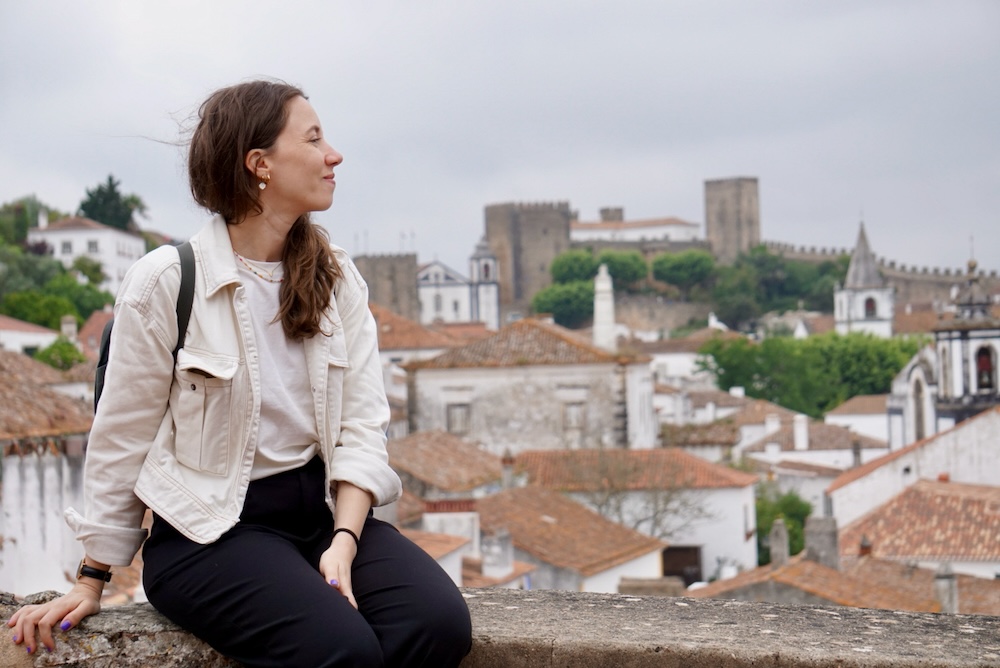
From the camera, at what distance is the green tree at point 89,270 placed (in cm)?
6556

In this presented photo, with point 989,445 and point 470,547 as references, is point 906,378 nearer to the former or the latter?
point 989,445

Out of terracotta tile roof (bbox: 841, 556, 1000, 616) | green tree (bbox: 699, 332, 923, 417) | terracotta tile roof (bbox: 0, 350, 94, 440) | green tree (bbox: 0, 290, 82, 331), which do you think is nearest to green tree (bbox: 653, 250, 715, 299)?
green tree (bbox: 699, 332, 923, 417)

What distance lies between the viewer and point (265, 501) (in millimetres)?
2996

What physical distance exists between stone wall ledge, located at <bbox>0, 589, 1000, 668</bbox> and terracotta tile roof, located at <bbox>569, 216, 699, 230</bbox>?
424ft

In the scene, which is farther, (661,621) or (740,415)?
(740,415)

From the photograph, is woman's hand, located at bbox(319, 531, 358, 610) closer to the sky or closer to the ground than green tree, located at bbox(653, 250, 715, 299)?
closer to the ground

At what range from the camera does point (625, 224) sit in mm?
135625

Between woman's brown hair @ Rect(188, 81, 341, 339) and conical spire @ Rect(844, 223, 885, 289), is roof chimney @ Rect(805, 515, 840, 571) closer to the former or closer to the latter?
woman's brown hair @ Rect(188, 81, 341, 339)

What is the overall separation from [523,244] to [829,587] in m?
106

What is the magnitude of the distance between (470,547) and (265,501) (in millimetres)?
15029

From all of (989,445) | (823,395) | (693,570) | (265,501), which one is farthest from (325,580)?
(823,395)

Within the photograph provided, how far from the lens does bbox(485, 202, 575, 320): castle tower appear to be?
397 ft

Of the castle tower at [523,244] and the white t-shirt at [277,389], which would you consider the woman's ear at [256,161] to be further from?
the castle tower at [523,244]

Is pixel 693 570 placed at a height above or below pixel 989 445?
below
